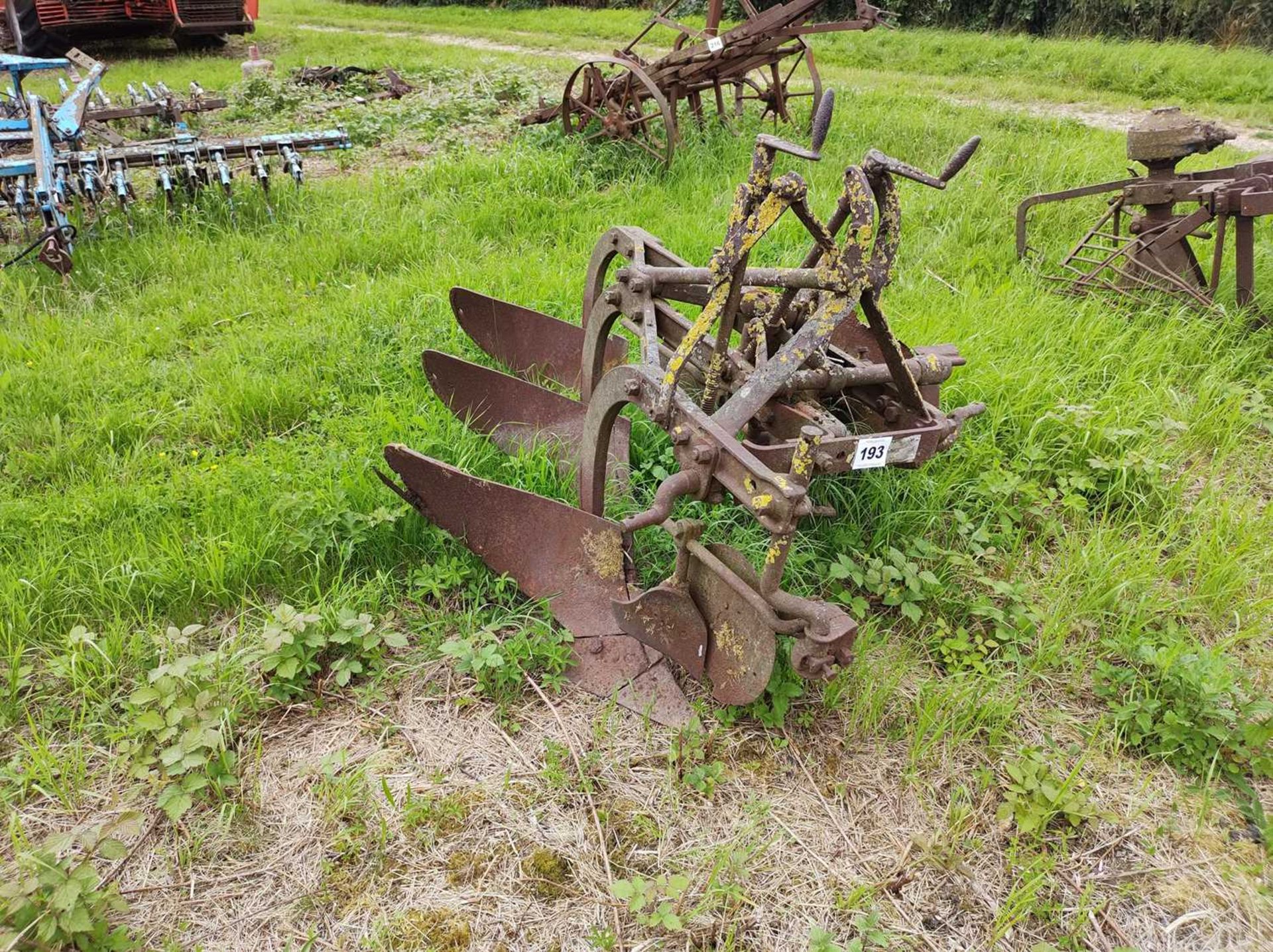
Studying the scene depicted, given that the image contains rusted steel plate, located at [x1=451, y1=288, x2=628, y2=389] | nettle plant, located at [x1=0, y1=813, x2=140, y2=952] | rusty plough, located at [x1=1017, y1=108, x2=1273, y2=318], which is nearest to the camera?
nettle plant, located at [x1=0, y1=813, x2=140, y2=952]

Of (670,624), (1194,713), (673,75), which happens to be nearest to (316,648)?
(670,624)

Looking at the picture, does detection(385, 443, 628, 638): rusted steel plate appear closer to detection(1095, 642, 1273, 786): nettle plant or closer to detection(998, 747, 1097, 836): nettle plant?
detection(998, 747, 1097, 836): nettle plant

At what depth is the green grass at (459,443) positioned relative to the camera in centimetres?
241

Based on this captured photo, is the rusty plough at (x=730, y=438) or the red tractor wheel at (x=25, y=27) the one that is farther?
the red tractor wheel at (x=25, y=27)

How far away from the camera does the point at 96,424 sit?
319cm

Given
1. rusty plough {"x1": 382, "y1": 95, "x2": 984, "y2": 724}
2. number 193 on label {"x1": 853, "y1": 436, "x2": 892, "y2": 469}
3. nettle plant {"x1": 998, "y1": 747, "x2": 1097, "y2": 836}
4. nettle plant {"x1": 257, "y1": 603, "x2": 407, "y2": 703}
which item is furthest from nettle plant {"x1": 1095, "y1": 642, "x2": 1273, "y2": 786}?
nettle plant {"x1": 257, "y1": 603, "x2": 407, "y2": 703}

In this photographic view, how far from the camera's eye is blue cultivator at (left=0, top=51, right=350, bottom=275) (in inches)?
181

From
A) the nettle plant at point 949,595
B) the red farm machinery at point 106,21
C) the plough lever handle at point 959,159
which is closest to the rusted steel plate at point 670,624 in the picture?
the nettle plant at point 949,595

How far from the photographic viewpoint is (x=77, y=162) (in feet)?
16.5

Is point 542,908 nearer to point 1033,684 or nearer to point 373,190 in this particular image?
point 1033,684

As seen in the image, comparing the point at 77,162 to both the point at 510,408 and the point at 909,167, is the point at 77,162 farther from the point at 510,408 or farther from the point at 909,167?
the point at 909,167

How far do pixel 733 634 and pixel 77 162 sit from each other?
5404 mm

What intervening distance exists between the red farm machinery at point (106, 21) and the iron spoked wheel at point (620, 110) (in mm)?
9136

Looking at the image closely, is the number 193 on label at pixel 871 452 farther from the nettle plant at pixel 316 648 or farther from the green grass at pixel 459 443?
the nettle plant at pixel 316 648
